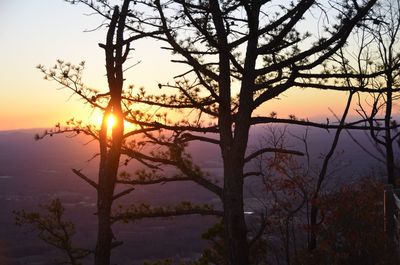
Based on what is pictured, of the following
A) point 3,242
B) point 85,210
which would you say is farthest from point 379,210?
point 85,210

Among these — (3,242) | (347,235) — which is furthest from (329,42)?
(3,242)

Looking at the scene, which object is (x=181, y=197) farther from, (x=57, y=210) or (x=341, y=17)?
(x=341, y=17)

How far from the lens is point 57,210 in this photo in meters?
15.0

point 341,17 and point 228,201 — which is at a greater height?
point 341,17

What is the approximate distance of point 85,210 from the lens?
92812 mm

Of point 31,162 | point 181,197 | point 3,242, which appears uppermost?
point 31,162

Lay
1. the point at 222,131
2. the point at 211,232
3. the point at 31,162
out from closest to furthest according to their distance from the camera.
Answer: the point at 222,131
the point at 211,232
the point at 31,162

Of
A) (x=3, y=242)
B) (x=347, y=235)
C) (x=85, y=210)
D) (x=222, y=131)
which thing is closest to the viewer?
(x=222, y=131)

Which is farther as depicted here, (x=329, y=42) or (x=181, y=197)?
A: (x=181, y=197)

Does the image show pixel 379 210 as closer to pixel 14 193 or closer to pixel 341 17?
pixel 341 17

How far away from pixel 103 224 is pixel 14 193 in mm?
112422

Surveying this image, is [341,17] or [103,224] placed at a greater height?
[341,17]

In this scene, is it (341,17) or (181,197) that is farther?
(181,197)

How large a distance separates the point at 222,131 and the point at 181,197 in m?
96.4
